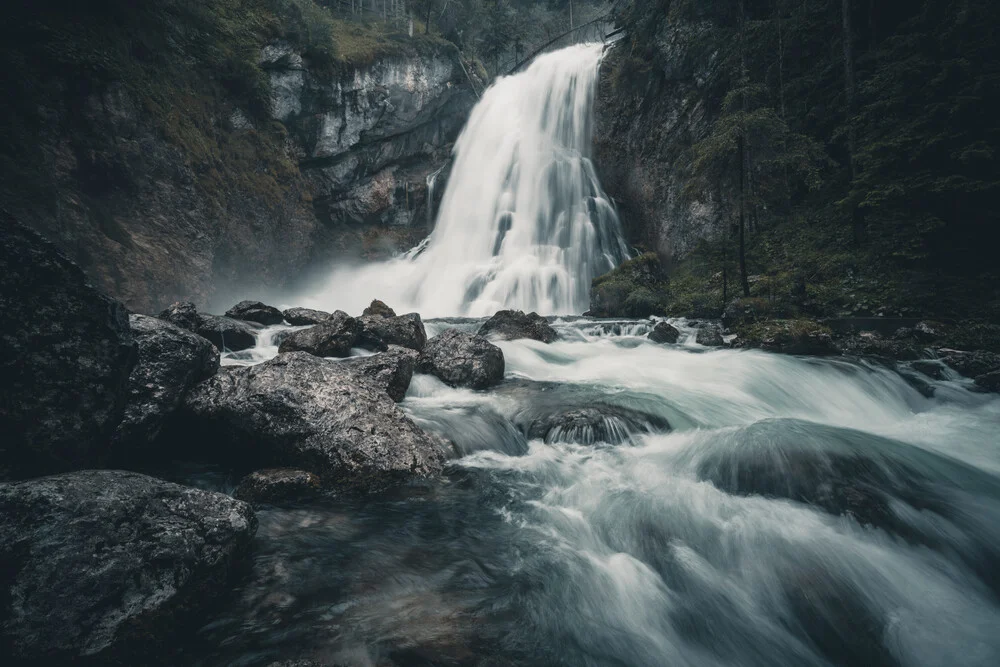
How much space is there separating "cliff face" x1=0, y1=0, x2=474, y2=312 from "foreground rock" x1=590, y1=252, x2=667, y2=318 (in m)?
16.8

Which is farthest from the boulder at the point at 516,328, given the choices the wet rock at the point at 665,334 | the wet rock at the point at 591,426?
the wet rock at the point at 591,426

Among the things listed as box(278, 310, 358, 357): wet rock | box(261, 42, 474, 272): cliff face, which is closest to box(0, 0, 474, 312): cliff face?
box(261, 42, 474, 272): cliff face

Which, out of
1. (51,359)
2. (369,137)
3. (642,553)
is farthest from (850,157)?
(369,137)

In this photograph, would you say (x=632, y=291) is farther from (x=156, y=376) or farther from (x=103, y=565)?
(x=103, y=565)

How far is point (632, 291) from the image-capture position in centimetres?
1634

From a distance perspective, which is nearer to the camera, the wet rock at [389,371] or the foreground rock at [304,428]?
the foreground rock at [304,428]

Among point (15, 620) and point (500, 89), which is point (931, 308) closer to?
point (15, 620)

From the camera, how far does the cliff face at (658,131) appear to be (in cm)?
1930

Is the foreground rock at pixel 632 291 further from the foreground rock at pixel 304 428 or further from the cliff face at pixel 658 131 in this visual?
the foreground rock at pixel 304 428

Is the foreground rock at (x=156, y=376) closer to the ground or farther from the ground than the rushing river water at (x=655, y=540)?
farther from the ground

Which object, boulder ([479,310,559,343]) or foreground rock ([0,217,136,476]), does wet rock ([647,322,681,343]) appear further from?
foreground rock ([0,217,136,476])

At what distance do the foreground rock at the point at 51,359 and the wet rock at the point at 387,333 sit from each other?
6.12 m

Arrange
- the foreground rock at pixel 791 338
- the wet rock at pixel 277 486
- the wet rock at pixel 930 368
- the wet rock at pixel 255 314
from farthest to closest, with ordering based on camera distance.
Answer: the wet rock at pixel 255 314 < the foreground rock at pixel 791 338 < the wet rock at pixel 930 368 < the wet rock at pixel 277 486

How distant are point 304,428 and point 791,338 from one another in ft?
35.1
